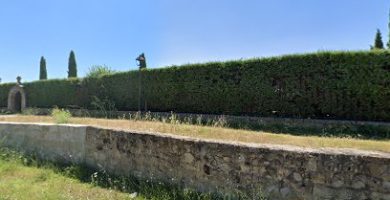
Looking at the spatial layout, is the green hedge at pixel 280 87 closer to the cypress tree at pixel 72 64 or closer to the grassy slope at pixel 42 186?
the grassy slope at pixel 42 186

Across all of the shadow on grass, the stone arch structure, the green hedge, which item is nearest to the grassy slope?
the shadow on grass

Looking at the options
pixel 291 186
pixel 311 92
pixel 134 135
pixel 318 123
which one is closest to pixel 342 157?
pixel 291 186

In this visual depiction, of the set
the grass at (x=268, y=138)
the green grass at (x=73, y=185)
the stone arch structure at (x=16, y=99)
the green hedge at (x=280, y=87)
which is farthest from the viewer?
the stone arch structure at (x=16, y=99)

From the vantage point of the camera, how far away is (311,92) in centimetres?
1310

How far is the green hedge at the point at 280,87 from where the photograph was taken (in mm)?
11969

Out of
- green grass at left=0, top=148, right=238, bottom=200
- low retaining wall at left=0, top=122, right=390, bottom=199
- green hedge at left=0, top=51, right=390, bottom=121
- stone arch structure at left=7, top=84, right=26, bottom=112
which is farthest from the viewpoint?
stone arch structure at left=7, top=84, right=26, bottom=112

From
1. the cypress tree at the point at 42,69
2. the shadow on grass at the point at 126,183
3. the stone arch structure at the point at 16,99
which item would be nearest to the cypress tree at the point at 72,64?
the cypress tree at the point at 42,69

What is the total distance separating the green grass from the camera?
6.08 m

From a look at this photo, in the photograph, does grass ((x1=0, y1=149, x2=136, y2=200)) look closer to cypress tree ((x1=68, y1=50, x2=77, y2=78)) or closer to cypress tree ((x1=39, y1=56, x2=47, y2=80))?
cypress tree ((x1=68, y1=50, x2=77, y2=78))

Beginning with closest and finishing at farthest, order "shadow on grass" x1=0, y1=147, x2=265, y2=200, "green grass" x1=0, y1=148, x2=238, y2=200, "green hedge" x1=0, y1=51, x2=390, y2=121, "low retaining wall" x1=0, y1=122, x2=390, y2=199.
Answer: "low retaining wall" x1=0, y1=122, x2=390, y2=199 < "shadow on grass" x1=0, y1=147, x2=265, y2=200 < "green grass" x1=0, y1=148, x2=238, y2=200 < "green hedge" x1=0, y1=51, x2=390, y2=121

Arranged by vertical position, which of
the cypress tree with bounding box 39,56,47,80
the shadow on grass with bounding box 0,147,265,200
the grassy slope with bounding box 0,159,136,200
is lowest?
the grassy slope with bounding box 0,159,136,200

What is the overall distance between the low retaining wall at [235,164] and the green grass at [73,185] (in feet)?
0.70

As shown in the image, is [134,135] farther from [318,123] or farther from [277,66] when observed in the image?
[277,66]

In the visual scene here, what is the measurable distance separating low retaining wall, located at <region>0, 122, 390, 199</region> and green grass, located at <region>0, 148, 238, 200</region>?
213 mm
